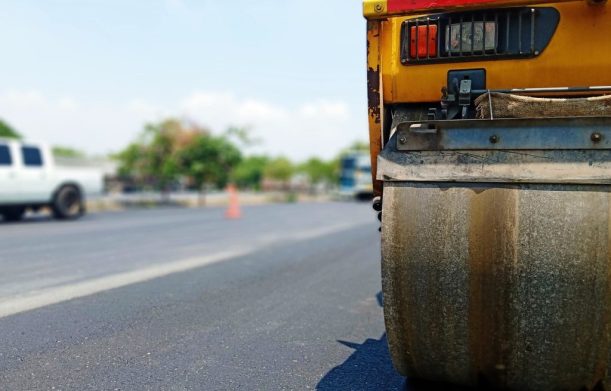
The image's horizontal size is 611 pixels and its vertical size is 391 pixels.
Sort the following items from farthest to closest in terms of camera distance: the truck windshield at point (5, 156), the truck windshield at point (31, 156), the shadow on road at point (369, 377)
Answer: the truck windshield at point (31, 156), the truck windshield at point (5, 156), the shadow on road at point (369, 377)

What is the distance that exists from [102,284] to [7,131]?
219 ft

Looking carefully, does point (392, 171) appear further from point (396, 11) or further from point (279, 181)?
point (279, 181)

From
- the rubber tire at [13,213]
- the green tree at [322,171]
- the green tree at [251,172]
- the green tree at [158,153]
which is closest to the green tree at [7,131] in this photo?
the green tree at [251,172]

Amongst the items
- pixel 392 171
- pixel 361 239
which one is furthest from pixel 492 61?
pixel 361 239

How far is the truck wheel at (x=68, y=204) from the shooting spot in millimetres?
14302

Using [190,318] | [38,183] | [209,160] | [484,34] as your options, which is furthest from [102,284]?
[209,160]

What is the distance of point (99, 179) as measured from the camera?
15711mm

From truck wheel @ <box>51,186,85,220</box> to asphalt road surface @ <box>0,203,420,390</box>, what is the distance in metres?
5.54

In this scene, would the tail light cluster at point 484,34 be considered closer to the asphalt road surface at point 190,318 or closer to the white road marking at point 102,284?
the asphalt road surface at point 190,318

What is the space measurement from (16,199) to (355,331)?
11751 mm

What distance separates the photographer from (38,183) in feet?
45.2

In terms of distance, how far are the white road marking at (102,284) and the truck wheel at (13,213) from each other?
8.12 meters

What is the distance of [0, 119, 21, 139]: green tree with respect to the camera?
203 ft

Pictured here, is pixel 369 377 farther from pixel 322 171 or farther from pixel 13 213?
pixel 322 171
